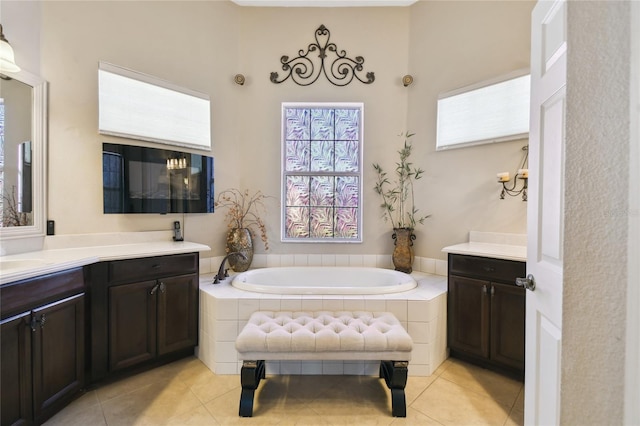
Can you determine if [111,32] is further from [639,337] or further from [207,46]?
[639,337]

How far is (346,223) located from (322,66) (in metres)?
1.74

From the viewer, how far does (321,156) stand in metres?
3.14

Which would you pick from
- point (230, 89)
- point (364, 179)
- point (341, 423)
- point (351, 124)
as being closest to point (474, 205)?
point (364, 179)

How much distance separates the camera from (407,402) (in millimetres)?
1753

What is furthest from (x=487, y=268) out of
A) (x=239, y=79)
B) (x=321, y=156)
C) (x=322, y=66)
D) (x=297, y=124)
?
(x=239, y=79)

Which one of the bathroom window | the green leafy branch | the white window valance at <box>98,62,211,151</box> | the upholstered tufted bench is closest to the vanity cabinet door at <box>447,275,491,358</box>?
the upholstered tufted bench

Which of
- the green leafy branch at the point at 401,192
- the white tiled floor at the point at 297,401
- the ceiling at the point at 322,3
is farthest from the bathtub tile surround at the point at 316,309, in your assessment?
the ceiling at the point at 322,3

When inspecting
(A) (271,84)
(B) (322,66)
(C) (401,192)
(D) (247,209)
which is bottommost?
(D) (247,209)

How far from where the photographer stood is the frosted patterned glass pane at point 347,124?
3098 mm

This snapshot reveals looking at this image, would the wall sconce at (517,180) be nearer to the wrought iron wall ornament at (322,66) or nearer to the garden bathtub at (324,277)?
the garden bathtub at (324,277)

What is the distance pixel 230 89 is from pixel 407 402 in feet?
10.4

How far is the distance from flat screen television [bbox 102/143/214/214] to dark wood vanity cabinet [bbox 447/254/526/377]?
235 centimetres

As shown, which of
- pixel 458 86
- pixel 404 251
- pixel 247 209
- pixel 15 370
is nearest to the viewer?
pixel 15 370

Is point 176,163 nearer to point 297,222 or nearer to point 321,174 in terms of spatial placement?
point 297,222
